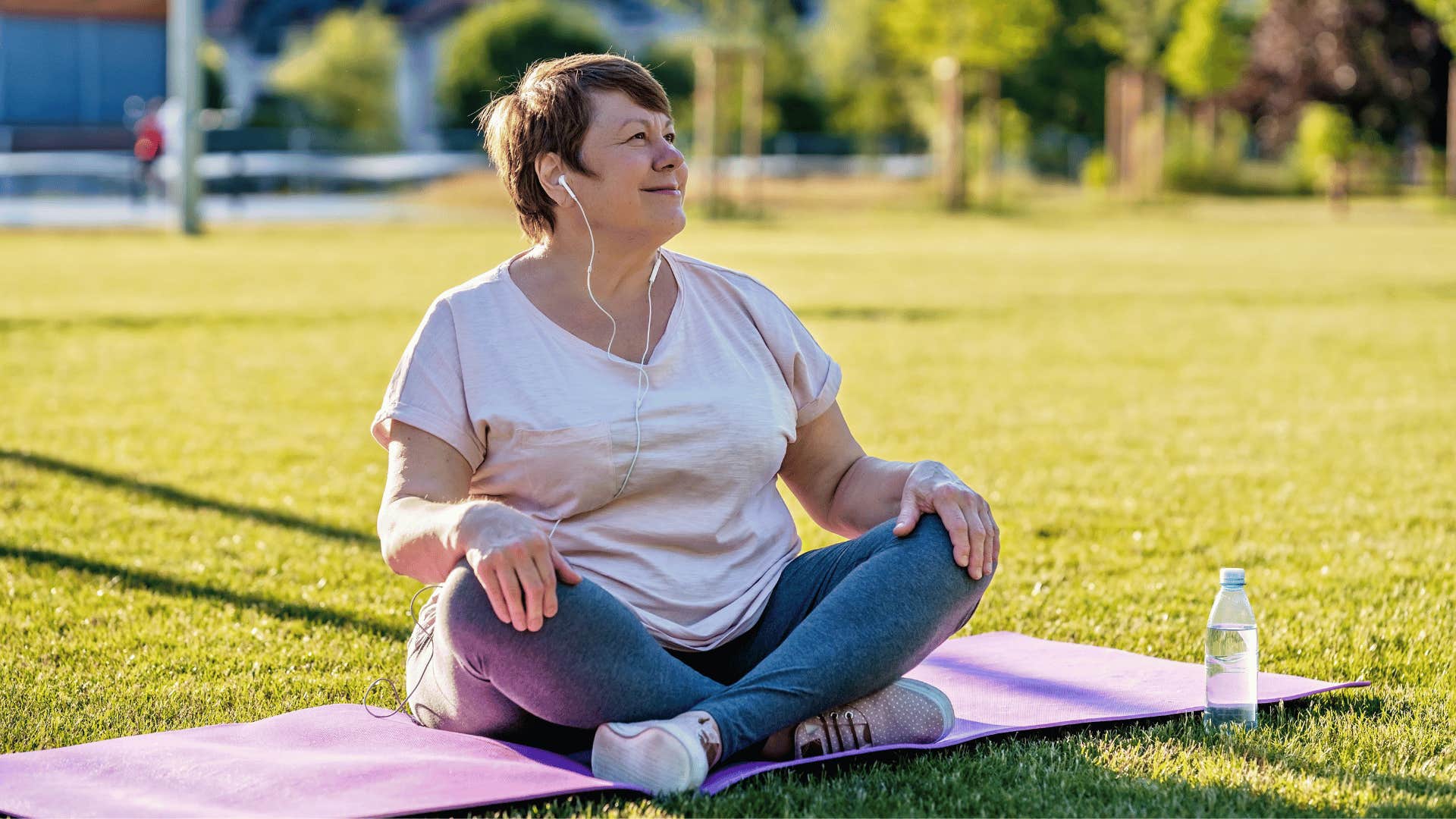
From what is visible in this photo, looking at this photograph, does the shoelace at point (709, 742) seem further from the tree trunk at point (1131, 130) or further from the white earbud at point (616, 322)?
the tree trunk at point (1131, 130)

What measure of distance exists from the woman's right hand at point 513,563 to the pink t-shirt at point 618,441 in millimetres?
351

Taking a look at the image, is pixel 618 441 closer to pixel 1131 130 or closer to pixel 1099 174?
pixel 1131 130

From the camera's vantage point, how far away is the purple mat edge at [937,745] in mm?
3051

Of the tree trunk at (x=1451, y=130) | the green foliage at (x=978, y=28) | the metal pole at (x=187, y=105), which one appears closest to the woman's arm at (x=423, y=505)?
the metal pole at (x=187, y=105)

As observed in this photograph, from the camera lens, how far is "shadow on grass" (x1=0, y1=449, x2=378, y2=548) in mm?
5926

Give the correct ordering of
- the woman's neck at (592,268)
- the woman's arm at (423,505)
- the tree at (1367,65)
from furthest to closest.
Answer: the tree at (1367,65) → the woman's neck at (592,268) → the woman's arm at (423,505)

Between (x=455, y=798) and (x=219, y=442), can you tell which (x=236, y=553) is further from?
(x=455, y=798)

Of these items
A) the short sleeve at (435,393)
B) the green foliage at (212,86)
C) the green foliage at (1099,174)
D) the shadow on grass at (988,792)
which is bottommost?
the shadow on grass at (988,792)

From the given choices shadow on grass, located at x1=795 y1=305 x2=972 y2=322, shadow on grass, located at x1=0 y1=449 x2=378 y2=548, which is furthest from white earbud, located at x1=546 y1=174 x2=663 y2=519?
shadow on grass, located at x1=795 y1=305 x2=972 y2=322

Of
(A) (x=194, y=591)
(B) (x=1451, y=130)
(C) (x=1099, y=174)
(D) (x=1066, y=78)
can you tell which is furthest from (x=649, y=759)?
(D) (x=1066, y=78)

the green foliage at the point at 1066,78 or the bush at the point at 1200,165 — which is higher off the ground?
the green foliage at the point at 1066,78

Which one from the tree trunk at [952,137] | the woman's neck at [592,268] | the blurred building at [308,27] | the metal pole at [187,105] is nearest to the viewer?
the woman's neck at [592,268]

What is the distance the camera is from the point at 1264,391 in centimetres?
995

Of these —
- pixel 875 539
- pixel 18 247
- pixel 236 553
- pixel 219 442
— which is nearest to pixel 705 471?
pixel 875 539
